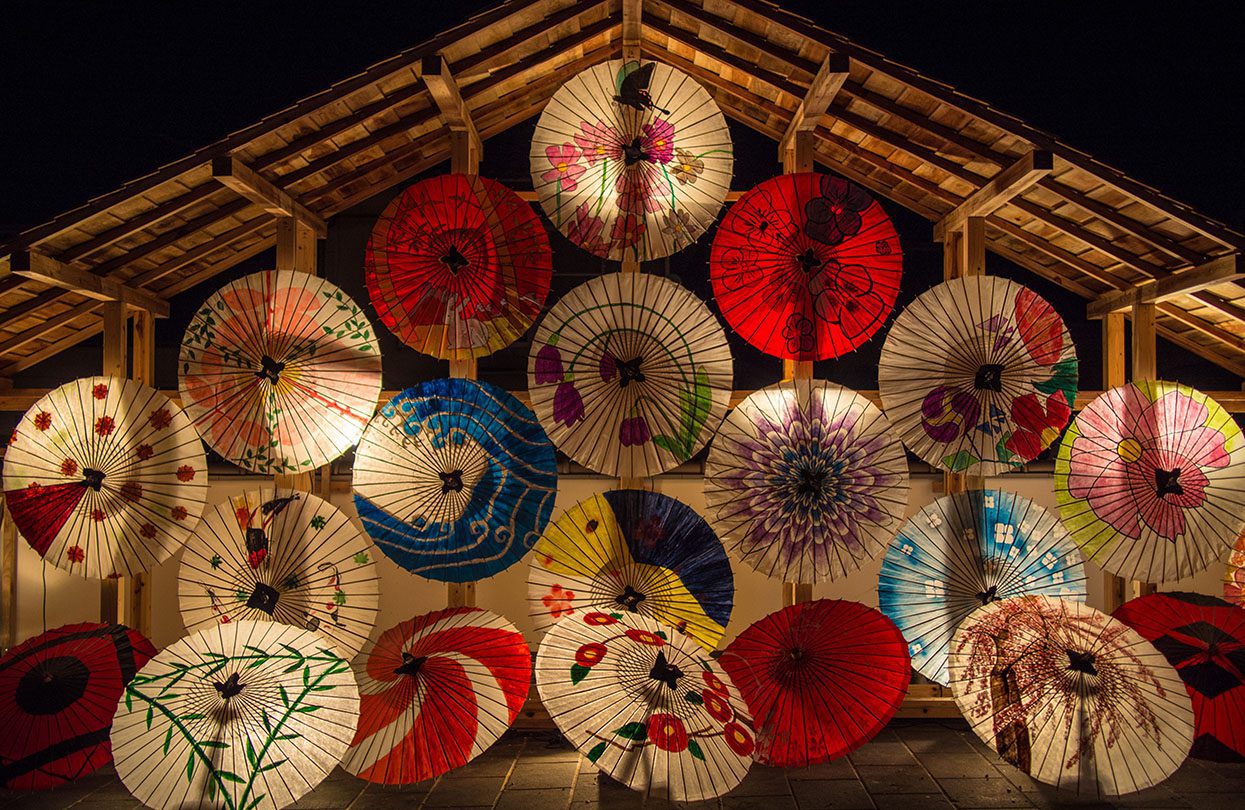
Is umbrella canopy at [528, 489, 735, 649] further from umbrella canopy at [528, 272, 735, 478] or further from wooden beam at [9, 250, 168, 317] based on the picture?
wooden beam at [9, 250, 168, 317]

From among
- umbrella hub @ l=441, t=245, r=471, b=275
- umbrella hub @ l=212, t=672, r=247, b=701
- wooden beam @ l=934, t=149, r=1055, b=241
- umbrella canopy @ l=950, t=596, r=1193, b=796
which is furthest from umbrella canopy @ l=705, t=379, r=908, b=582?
umbrella hub @ l=212, t=672, r=247, b=701

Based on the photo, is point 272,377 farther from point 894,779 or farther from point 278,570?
point 894,779

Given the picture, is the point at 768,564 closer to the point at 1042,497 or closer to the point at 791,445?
the point at 791,445

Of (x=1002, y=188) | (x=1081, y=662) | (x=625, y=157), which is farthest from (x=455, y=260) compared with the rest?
(x=1081, y=662)

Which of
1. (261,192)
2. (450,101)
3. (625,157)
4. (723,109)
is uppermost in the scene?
Result: (723,109)

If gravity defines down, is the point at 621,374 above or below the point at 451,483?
above

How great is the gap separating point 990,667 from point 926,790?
0.85 m

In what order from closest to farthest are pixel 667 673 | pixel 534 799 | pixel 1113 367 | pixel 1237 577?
pixel 667 673 < pixel 534 799 < pixel 1237 577 < pixel 1113 367

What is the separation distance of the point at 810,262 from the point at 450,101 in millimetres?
2558

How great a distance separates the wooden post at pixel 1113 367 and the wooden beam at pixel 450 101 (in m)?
5.03

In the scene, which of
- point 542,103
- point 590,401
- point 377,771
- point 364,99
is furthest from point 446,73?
point 377,771

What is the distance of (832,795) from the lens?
5.02 metres

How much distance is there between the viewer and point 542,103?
6.44 metres

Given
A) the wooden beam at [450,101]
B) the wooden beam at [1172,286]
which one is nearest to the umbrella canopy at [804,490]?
the wooden beam at [1172,286]
